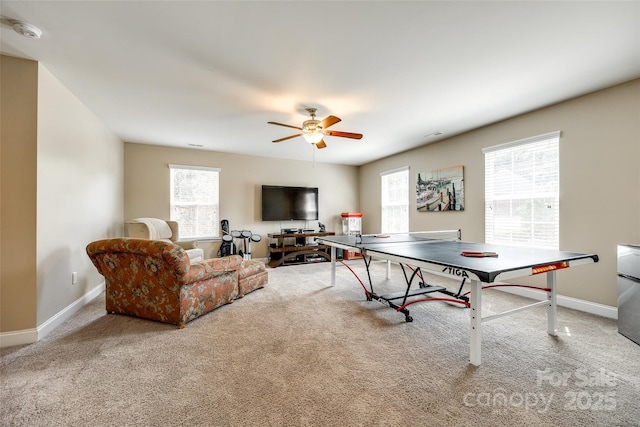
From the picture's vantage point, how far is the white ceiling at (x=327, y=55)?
1.77 metres

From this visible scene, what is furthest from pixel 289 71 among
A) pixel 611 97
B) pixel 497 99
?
pixel 611 97

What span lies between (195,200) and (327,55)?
14.3ft

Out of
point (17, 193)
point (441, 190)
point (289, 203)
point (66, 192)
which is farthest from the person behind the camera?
point (289, 203)

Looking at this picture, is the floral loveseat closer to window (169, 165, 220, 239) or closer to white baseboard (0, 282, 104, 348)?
white baseboard (0, 282, 104, 348)

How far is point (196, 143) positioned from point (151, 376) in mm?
4281

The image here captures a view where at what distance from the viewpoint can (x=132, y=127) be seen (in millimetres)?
4078

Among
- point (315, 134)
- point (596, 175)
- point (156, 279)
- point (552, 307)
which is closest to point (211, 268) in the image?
point (156, 279)

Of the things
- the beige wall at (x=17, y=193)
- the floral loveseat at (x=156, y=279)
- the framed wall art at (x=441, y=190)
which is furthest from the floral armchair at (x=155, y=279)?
the framed wall art at (x=441, y=190)

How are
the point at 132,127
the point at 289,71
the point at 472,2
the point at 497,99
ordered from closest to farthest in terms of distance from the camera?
1. the point at 472,2
2. the point at 289,71
3. the point at 497,99
4. the point at 132,127

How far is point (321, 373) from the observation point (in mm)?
1797

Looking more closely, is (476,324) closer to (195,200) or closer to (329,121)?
(329,121)

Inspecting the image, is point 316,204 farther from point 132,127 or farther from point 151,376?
point 151,376

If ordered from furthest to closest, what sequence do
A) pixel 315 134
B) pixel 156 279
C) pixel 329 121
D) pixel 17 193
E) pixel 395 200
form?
1. pixel 395 200
2. pixel 315 134
3. pixel 329 121
4. pixel 156 279
5. pixel 17 193

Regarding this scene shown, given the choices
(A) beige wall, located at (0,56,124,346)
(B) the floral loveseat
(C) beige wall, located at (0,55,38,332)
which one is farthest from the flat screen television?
(C) beige wall, located at (0,55,38,332)
